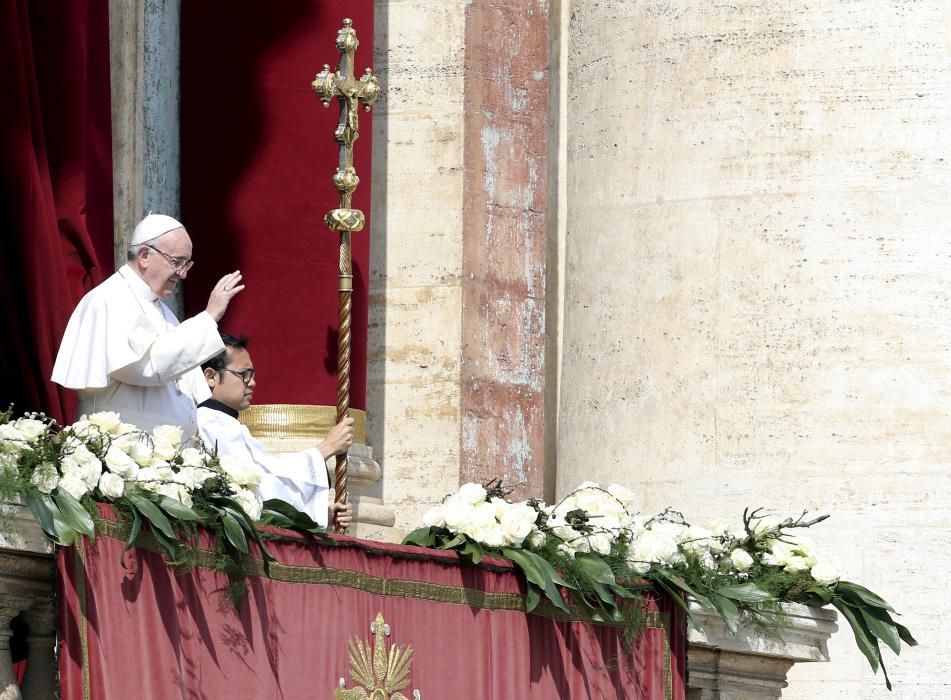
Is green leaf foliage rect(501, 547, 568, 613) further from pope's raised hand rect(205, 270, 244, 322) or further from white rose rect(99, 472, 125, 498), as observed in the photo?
white rose rect(99, 472, 125, 498)

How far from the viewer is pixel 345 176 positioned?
7941 mm

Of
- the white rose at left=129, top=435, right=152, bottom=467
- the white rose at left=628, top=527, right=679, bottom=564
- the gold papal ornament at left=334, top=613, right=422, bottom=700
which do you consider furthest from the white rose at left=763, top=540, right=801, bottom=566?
the white rose at left=129, top=435, right=152, bottom=467

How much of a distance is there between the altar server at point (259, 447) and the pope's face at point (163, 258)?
0.56 m

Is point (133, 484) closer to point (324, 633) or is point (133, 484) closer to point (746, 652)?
point (324, 633)

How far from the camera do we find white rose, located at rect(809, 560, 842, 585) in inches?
305

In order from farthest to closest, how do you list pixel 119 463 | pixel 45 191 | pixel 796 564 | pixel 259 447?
1. pixel 45 191
2. pixel 796 564
3. pixel 259 447
4. pixel 119 463

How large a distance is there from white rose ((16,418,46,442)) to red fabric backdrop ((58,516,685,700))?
303mm

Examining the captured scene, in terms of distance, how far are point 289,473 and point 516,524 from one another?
73 centimetres

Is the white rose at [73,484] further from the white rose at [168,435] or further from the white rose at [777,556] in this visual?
the white rose at [777,556]

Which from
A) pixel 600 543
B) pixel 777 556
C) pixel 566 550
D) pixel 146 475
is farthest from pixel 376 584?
pixel 777 556

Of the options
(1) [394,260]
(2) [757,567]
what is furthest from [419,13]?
(2) [757,567]

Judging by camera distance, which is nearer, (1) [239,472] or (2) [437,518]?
(1) [239,472]

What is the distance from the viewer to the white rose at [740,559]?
7621 millimetres

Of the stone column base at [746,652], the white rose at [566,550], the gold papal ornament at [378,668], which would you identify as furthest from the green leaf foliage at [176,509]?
the stone column base at [746,652]
